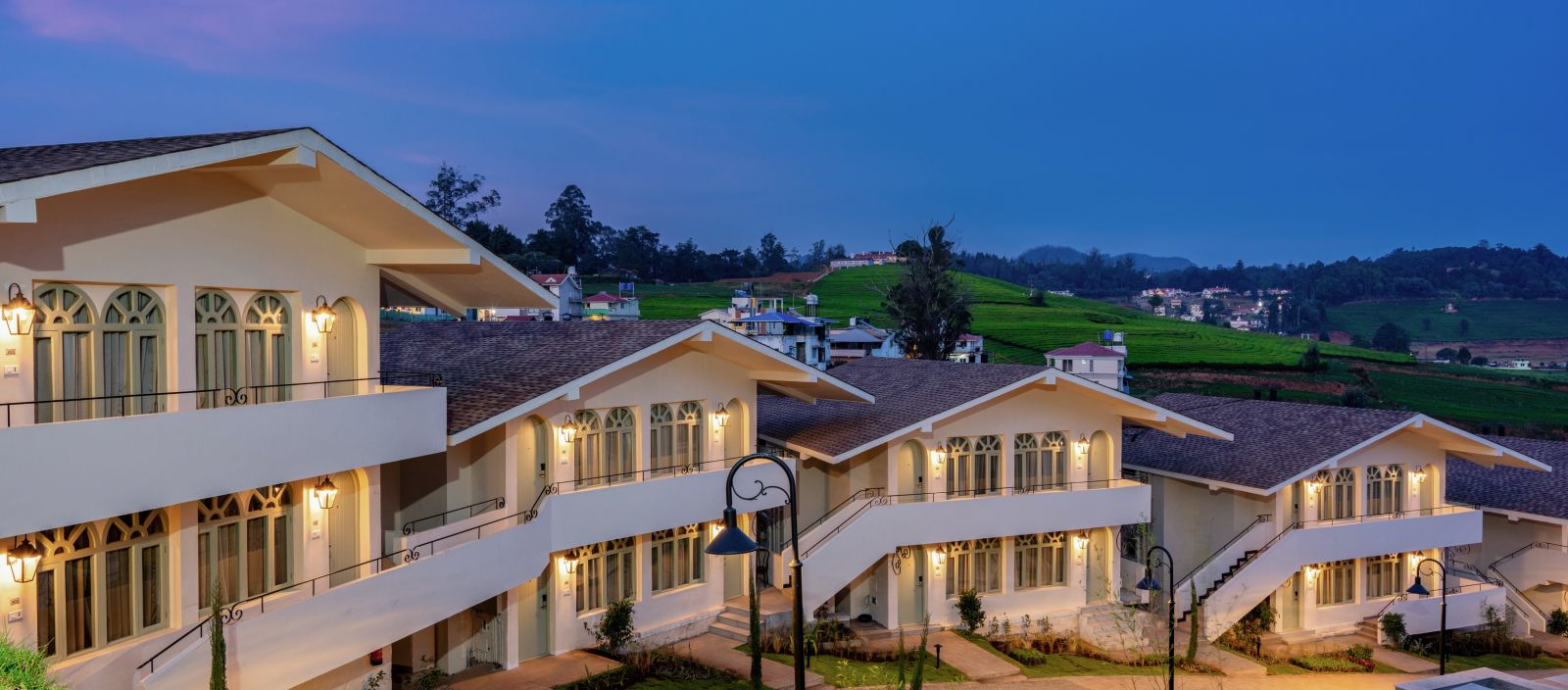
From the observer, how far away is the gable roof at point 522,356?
17141 millimetres

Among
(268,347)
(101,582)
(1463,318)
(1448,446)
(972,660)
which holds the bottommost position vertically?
(972,660)

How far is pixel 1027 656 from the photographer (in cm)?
2245

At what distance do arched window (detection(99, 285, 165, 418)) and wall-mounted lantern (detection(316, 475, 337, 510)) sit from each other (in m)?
2.62

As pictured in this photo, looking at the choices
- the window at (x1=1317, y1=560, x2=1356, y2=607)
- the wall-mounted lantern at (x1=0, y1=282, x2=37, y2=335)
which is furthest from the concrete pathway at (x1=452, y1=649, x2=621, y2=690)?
the window at (x1=1317, y1=560, x2=1356, y2=607)

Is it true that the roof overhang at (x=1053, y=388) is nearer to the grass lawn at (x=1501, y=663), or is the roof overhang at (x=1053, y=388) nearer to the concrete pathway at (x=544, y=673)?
the concrete pathway at (x=544, y=673)

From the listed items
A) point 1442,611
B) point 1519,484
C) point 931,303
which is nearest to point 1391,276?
point 931,303

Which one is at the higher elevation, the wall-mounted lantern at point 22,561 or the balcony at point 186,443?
the balcony at point 186,443

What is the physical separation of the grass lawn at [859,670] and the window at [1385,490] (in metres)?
12.7

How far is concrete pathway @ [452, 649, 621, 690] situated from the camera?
680 inches

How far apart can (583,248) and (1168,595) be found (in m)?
96.6

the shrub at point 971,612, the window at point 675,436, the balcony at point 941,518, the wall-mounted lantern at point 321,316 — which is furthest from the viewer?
the shrub at point 971,612

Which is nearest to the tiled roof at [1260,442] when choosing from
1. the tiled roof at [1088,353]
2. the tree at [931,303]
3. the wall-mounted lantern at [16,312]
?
the wall-mounted lantern at [16,312]

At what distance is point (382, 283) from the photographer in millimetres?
17578

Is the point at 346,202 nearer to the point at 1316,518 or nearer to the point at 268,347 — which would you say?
the point at 268,347
